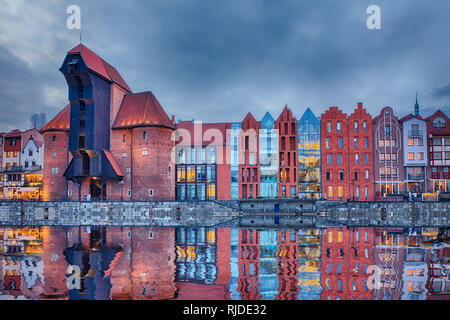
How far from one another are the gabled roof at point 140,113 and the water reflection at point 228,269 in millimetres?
31884

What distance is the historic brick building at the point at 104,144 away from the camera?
2163 inches

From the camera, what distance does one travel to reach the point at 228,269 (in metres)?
16.5

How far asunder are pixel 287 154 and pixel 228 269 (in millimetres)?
54358

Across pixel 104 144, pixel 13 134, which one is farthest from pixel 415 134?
pixel 13 134

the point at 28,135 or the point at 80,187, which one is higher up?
the point at 28,135

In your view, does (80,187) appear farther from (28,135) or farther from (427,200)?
(427,200)

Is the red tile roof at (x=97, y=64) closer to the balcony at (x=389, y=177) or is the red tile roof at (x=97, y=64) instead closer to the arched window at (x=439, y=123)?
the balcony at (x=389, y=177)

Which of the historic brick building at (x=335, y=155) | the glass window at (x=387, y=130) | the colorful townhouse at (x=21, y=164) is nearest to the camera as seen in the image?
the glass window at (x=387, y=130)

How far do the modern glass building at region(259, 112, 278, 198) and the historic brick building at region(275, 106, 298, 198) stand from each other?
0.94m

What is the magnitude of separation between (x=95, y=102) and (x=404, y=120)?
53.2m

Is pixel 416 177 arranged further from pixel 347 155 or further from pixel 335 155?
pixel 335 155

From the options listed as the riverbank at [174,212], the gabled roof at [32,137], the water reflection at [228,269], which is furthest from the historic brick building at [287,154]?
the gabled roof at [32,137]
